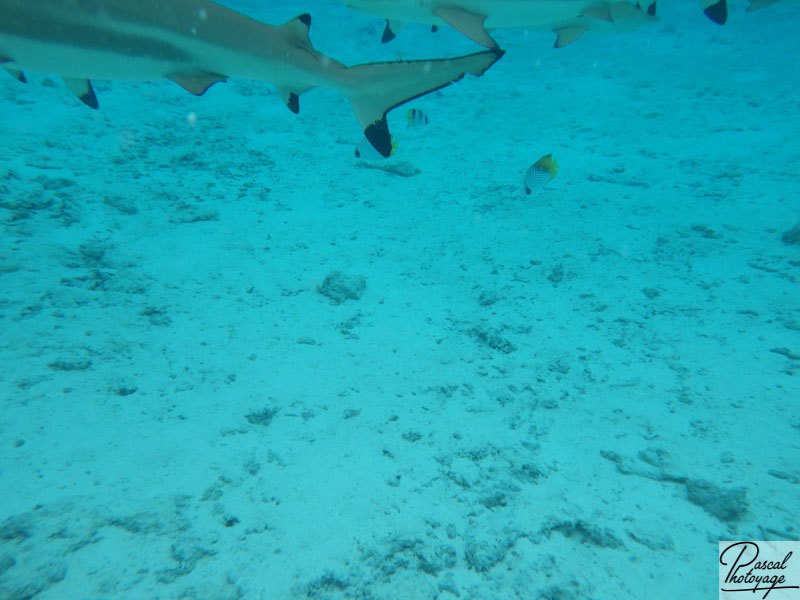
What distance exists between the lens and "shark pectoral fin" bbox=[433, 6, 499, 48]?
395cm

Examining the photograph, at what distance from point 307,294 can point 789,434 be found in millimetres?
4672

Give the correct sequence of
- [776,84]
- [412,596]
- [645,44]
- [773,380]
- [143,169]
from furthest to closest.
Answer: [645,44] → [776,84] → [143,169] → [773,380] → [412,596]

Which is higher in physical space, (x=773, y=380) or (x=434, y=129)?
(x=434, y=129)

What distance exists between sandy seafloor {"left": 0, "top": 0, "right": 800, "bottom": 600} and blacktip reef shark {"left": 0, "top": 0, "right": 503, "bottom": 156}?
220 centimetres

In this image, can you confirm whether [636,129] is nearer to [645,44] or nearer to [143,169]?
[645,44]

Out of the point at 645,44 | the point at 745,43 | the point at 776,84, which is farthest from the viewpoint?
the point at 645,44

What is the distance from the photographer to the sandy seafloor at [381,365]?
2387 mm

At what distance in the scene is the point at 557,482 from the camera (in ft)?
9.42

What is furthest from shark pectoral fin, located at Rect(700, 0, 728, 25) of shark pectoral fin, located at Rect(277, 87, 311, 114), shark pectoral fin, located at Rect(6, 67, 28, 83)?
shark pectoral fin, located at Rect(6, 67, 28, 83)

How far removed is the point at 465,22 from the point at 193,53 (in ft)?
8.60

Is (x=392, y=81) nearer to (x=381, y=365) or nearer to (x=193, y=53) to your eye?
(x=193, y=53)

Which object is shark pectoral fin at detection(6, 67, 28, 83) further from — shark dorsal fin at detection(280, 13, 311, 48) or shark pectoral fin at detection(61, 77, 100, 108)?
shark dorsal fin at detection(280, 13, 311, 48)

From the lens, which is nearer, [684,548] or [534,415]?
[684,548]

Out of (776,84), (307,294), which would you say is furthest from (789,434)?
(776,84)
